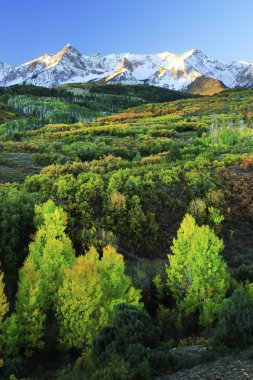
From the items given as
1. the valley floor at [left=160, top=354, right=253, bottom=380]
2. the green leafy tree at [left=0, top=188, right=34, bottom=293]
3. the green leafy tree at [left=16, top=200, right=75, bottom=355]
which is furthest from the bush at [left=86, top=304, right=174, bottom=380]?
the green leafy tree at [left=0, top=188, right=34, bottom=293]

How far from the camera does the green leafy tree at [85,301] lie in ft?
74.5

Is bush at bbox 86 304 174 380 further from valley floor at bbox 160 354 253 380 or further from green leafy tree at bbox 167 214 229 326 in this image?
green leafy tree at bbox 167 214 229 326

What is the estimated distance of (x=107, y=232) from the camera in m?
33.1

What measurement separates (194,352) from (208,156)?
121 ft

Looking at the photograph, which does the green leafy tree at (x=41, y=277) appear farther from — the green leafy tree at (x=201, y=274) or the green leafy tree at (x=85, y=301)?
the green leafy tree at (x=201, y=274)

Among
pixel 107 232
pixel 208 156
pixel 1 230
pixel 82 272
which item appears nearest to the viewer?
pixel 82 272

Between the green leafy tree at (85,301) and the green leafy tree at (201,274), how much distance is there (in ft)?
12.4

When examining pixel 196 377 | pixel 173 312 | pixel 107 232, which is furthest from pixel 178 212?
pixel 196 377

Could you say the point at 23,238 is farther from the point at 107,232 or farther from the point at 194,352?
the point at 194,352

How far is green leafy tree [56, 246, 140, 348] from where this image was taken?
22719 millimetres

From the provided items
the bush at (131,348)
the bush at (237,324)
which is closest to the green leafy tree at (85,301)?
the bush at (131,348)

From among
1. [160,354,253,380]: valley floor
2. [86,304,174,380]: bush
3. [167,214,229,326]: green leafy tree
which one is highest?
[167,214,229,326]: green leafy tree

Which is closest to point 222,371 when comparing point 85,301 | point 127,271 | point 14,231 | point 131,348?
point 131,348

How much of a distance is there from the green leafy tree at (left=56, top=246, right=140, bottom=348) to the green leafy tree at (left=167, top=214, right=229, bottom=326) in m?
3.77
